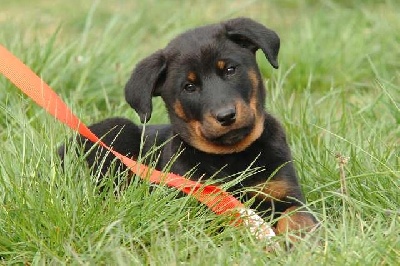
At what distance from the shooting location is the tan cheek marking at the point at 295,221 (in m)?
4.78

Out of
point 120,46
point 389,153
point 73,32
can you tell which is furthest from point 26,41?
point 389,153

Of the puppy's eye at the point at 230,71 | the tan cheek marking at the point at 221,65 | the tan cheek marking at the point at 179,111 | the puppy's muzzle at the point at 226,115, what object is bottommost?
the tan cheek marking at the point at 179,111

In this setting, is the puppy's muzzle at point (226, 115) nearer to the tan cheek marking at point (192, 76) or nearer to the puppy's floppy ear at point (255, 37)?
the tan cheek marking at point (192, 76)

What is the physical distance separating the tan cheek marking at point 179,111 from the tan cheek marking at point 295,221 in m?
0.70

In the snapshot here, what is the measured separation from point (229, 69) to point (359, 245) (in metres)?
1.28

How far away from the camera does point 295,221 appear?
4.92 meters

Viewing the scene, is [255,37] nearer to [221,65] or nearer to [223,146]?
[221,65]

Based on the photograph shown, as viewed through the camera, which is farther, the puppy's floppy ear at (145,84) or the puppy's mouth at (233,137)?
the puppy's floppy ear at (145,84)

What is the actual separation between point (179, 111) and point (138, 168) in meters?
0.51

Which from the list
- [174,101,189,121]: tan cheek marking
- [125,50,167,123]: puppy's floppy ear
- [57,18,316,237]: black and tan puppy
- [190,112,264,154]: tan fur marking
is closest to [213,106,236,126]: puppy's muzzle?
[57,18,316,237]: black and tan puppy

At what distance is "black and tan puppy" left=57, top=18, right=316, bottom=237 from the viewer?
495 cm

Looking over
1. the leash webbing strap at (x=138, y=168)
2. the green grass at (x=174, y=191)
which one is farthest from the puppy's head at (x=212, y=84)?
the green grass at (x=174, y=191)

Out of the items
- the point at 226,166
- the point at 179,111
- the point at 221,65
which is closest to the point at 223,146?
the point at 226,166

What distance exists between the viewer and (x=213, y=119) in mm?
4895
